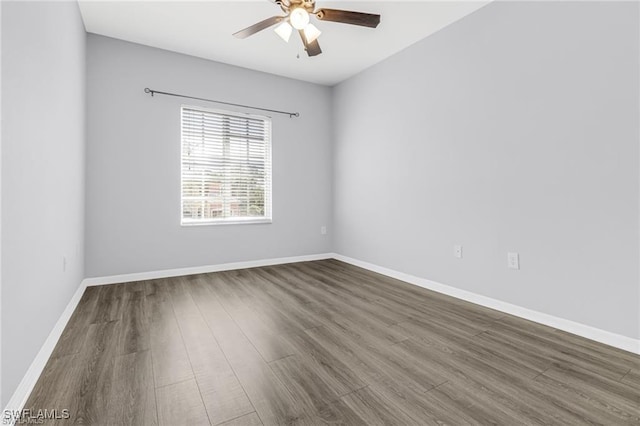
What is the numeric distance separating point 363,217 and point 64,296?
10.4ft

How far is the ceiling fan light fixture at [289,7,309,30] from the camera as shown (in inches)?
87.4

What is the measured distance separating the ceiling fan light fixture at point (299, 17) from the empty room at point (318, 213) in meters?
0.03

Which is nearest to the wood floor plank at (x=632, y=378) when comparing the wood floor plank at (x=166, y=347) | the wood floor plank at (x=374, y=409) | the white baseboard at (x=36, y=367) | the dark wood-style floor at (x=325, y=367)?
the dark wood-style floor at (x=325, y=367)

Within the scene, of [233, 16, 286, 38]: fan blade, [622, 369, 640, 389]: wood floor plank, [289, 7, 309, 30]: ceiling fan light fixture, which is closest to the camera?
[622, 369, 640, 389]: wood floor plank

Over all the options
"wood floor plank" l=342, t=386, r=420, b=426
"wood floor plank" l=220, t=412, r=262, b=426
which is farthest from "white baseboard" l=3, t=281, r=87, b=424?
"wood floor plank" l=342, t=386, r=420, b=426

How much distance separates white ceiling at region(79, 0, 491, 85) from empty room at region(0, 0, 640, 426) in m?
0.03

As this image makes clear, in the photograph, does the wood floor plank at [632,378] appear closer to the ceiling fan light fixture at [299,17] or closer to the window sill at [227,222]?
the ceiling fan light fixture at [299,17]

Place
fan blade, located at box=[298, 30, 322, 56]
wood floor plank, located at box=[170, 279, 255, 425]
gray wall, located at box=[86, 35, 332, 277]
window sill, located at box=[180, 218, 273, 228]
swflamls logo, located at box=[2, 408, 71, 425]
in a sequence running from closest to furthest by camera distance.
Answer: swflamls logo, located at box=[2, 408, 71, 425] → wood floor plank, located at box=[170, 279, 255, 425] → fan blade, located at box=[298, 30, 322, 56] → gray wall, located at box=[86, 35, 332, 277] → window sill, located at box=[180, 218, 273, 228]

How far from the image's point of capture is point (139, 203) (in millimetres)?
3402

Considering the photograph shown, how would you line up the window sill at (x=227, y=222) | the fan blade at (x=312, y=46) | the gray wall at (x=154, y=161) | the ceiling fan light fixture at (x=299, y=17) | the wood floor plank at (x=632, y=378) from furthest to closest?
1. the window sill at (x=227, y=222)
2. the gray wall at (x=154, y=161)
3. the fan blade at (x=312, y=46)
4. the ceiling fan light fixture at (x=299, y=17)
5. the wood floor plank at (x=632, y=378)

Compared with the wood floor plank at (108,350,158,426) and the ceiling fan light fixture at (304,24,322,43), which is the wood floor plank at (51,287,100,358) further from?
the ceiling fan light fixture at (304,24,322,43)

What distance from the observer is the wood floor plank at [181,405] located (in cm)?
125

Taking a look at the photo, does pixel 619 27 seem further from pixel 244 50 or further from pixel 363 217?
pixel 244 50

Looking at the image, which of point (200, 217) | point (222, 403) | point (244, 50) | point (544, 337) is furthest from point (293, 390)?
point (244, 50)
